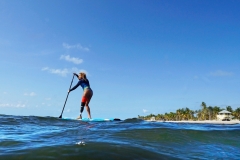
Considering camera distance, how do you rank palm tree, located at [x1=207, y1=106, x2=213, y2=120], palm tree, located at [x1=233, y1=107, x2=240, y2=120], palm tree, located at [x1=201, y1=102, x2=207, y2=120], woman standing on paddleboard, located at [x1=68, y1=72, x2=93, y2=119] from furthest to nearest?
palm tree, located at [x1=201, y1=102, x2=207, y2=120]
palm tree, located at [x1=207, y1=106, x2=213, y2=120]
palm tree, located at [x1=233, y1=107, x2=240, y2=120]
woman standing on paddleboard, located at [x1=68, y1=72, x2=93, y2=119]

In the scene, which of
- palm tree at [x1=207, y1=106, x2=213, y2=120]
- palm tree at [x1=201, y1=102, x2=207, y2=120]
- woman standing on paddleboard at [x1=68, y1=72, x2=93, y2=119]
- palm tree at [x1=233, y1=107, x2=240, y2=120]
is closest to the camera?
woman standing on paddleboard at [x1=68, y1=72, x2=93, y2=119]

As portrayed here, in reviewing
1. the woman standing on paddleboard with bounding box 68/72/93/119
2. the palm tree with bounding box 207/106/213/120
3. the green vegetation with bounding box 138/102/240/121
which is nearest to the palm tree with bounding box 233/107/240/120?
the green vegetation with bounding box 138/102/240/121

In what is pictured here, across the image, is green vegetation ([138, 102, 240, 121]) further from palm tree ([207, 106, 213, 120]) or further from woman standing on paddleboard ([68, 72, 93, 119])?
woman standing on paddleboard ([68, 72, 93, 119])

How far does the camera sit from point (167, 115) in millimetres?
132625

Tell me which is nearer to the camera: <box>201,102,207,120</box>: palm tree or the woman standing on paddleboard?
the woman standing on paddleboard

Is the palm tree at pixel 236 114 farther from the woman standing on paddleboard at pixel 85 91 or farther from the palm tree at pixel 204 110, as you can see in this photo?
the woman standing on paddleboard at pixel 85 91

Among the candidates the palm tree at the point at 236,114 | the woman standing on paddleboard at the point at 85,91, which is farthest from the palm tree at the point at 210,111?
the woman standing on paddleboard at the point at 85,91

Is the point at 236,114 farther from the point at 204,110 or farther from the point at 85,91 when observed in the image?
the point at 85,91

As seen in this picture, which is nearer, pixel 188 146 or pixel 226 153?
pixel 226 153

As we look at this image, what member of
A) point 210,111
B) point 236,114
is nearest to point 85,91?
point 236,114

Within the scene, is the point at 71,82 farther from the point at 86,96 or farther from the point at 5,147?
the point at 5,147

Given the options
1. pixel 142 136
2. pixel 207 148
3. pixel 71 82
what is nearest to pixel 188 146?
pixel 207 148

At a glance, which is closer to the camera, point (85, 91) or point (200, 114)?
point (85, 91)

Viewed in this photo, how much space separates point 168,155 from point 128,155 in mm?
580
